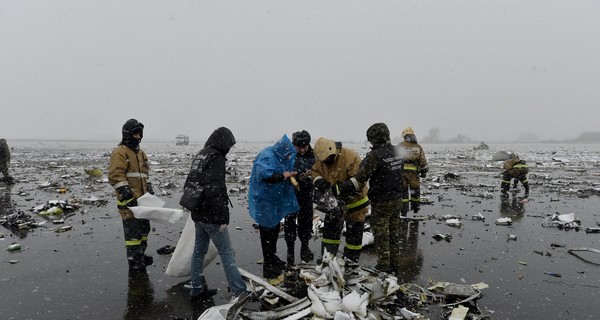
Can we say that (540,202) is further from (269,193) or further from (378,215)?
(269,193)

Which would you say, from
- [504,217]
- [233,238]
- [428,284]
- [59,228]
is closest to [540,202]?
[504,217]

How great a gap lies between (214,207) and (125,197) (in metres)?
1.81

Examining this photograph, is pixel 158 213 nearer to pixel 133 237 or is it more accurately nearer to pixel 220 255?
pixel 133 237

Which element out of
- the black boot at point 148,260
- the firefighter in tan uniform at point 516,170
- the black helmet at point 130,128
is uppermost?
the black helmet at point 130,128

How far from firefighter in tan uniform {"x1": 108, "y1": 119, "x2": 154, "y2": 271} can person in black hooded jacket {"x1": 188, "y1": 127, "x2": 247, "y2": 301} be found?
55.7 inches

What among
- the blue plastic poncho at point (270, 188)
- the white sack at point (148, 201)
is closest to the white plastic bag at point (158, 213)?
the white sack at point (148, 201)

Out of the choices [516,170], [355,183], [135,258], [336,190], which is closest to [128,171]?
[135,258]

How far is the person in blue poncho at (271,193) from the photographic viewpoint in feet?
15.8

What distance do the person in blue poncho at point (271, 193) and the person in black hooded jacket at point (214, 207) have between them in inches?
32.4

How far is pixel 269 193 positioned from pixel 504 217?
22.6 ft

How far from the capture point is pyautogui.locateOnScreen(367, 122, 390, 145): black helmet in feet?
15.4

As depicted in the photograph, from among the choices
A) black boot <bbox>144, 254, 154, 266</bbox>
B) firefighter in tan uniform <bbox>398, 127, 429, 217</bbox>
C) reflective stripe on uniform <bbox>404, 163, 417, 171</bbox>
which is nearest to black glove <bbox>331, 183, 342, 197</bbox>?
black boot <bbox>144, 254, 154, 266</bbox>

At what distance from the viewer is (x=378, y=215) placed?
15.7ft

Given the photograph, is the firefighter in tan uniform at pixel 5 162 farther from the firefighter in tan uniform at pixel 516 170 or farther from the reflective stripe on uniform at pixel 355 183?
the firefighter in tan uniform at pixel 516 170
